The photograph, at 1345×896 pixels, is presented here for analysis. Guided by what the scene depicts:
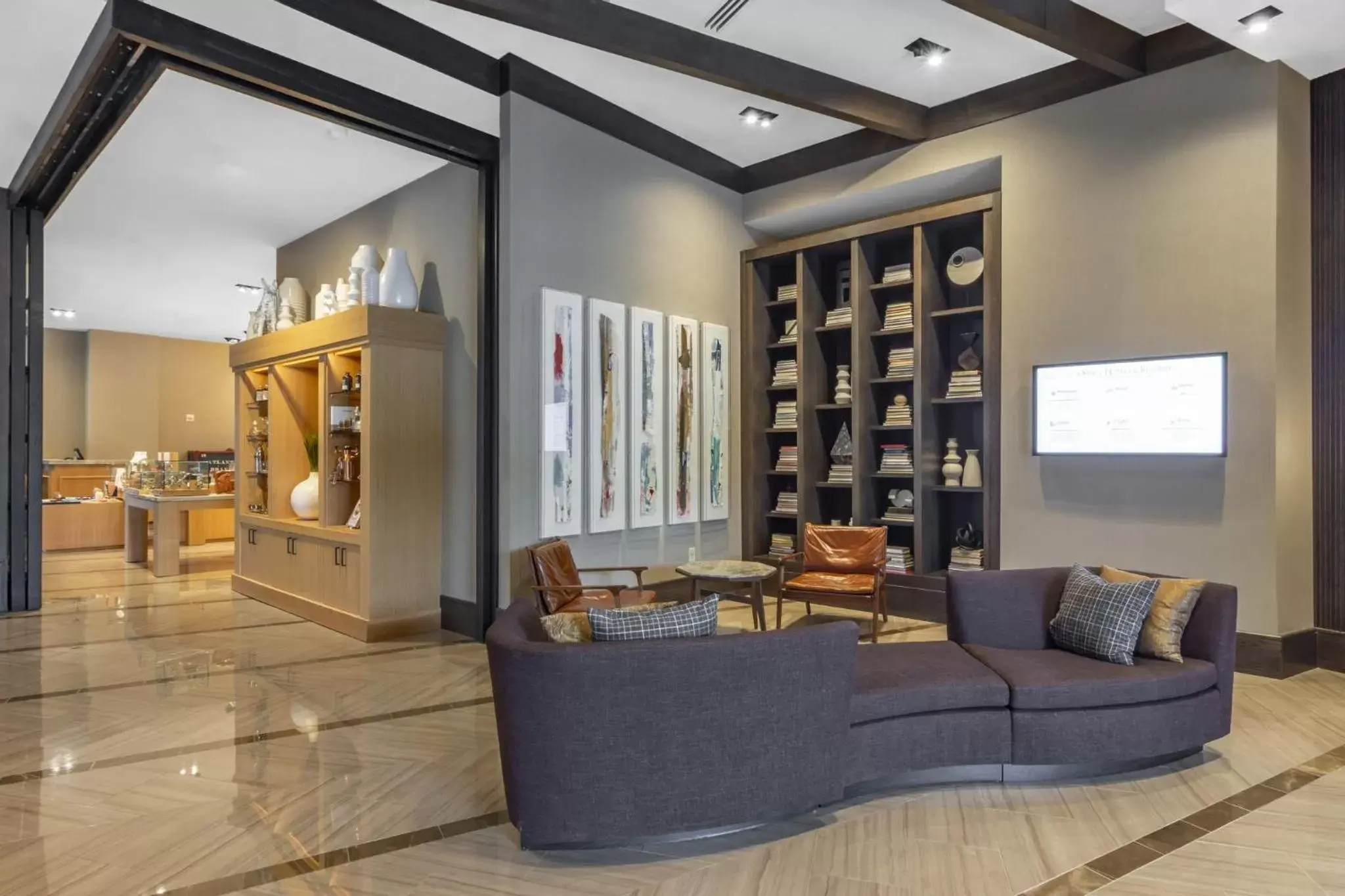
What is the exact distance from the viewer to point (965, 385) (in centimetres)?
646

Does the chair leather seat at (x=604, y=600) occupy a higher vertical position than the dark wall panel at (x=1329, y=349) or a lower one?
lower

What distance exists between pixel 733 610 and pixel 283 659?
136 inches

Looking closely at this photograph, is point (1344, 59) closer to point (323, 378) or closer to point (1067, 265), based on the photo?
point (1067, 265)

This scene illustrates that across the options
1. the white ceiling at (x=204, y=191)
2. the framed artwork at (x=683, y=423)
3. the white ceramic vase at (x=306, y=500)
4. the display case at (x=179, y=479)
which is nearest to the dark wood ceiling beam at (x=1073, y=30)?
the framed artwork at (x=683, y=423)

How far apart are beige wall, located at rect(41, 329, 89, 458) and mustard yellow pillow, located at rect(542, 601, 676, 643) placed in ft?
47.0

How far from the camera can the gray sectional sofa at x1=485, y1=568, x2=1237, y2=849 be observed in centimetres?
262

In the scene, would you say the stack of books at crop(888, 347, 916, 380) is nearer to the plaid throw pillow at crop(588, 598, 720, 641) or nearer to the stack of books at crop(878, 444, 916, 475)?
the stack of books at crop(878, 444, 916, 475)

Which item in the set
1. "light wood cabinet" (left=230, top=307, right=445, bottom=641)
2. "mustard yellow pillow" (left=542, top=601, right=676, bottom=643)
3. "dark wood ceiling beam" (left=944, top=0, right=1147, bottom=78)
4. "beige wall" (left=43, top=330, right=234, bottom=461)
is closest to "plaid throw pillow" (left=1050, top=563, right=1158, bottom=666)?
"mustard yellow pillow" (left=542, top=601, right=676, bottom=643)

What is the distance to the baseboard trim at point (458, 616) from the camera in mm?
6004

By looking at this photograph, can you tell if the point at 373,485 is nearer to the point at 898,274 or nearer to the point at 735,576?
the point at 735,576

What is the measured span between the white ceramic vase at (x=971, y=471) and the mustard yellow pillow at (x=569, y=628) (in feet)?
13.7

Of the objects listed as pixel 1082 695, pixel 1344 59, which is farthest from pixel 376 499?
pixel 1344 59

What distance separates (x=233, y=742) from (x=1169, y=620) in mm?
4208

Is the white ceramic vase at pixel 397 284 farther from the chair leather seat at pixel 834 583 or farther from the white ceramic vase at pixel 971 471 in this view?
the white ceramic vase at pixel 971 471
